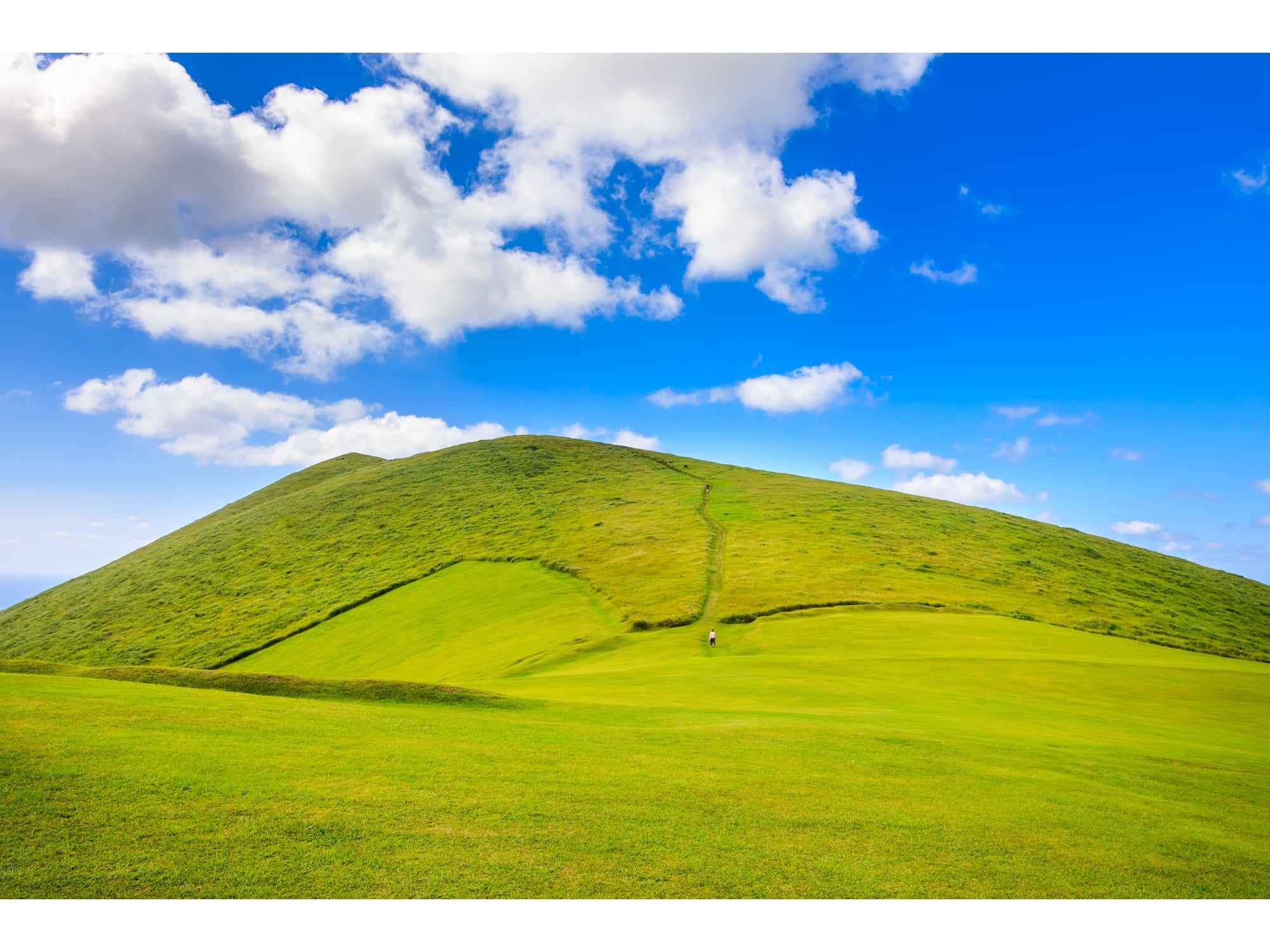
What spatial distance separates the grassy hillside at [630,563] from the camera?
53.0 meters

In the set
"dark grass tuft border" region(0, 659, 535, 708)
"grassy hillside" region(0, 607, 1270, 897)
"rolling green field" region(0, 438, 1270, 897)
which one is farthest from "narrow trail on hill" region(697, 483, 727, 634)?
"dark grass tuft border" region(0, 659, 535, 708)

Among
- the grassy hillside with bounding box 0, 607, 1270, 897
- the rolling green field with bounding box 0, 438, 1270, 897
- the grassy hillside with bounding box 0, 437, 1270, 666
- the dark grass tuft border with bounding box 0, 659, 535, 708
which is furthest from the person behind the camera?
the grassy hillside with bounding box 0, 437, 1270, 666

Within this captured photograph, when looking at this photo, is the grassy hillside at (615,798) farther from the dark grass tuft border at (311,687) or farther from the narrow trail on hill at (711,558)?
the narrow trail on hill at (711,558)

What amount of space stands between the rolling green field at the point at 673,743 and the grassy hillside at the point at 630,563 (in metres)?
0.85

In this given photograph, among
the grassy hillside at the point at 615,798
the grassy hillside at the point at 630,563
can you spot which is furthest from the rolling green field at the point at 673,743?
the grassy hillside at the point at 630,563

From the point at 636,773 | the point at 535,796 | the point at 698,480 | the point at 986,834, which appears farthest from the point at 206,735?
the point at 698,480

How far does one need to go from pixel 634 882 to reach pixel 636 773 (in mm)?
4788

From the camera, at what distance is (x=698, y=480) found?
365 feet

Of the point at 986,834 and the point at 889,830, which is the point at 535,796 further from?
the point at 986,834

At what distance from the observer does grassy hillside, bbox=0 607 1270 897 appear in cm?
1020

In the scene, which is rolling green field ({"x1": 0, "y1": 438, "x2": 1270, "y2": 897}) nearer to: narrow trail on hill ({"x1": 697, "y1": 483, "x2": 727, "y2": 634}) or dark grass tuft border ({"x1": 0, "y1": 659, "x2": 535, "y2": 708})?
dark grass tuft border ({"x1": 0, "y1": 659, "x2": 535, "y2": 708})

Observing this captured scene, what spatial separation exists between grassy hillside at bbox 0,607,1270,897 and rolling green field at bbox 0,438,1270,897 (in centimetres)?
7

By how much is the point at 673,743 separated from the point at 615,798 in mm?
5089

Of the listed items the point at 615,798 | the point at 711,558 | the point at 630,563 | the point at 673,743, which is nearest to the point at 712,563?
the point at 711,558
